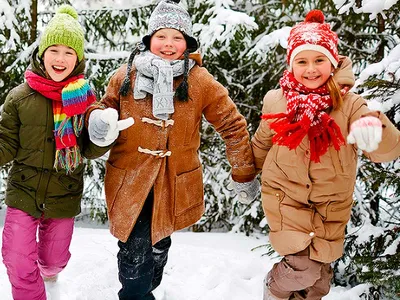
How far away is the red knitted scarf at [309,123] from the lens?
2.79 metres

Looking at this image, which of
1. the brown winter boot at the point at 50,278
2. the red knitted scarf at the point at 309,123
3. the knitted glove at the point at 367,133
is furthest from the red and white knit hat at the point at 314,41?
the brown winter boot at the point at 50,278

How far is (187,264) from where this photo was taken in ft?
15.0

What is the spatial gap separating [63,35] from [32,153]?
734 mm

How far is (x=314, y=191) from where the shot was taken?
2.92 metres

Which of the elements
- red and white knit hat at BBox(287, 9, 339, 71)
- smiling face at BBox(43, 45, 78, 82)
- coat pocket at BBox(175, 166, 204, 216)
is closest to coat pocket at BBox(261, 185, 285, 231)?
coat pocket at BBox(175, 166, 204, 216)

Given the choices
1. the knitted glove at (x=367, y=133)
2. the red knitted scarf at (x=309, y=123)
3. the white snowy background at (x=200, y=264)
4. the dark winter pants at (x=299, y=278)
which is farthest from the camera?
the white snowy background at (x=200, y=264)

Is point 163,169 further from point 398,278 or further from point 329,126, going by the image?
point 398,278

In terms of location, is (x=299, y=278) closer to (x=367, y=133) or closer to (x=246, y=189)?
(x=246, y=189)

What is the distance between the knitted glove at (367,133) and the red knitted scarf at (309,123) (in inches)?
12.7

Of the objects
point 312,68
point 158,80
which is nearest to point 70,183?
point 158,80

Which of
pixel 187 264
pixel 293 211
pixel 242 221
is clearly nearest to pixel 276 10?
pixel 242 221

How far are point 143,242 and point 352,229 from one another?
1768 millimetres

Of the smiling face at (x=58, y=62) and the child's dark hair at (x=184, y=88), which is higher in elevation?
the smiling face at (x=58, y=62)

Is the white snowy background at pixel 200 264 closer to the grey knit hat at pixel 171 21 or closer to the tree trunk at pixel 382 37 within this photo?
the tree trunk at pixel 382 37
